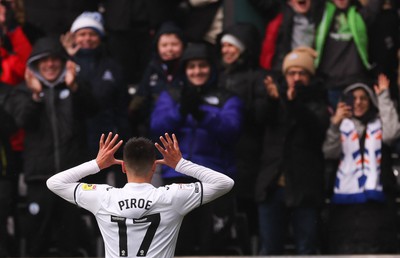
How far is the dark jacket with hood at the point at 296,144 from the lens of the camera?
12.0m

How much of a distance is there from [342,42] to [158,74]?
2.08m

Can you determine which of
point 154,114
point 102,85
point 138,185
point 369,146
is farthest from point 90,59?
point 138,185

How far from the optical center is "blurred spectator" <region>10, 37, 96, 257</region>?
12203 mm

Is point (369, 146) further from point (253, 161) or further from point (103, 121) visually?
point (103, 121)

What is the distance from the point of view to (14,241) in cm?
1259

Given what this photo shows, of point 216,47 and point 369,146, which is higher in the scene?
point 216,47

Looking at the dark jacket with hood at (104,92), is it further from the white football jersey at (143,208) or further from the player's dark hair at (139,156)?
the player's dark hair at (139,156)

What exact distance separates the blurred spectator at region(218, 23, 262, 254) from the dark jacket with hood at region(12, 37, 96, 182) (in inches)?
60.5

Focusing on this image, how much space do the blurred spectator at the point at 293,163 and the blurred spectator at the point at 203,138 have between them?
35 centimetres

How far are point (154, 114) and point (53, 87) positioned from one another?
1129mm

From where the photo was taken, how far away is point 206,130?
39.2 ft

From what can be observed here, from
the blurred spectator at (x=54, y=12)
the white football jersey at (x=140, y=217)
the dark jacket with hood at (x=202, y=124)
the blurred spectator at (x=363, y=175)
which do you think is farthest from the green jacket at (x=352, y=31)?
the white football jersey at (x=140, y=217)

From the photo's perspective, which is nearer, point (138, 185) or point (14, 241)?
point (138, 185)

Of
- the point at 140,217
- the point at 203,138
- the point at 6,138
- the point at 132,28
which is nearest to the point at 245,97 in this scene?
the point at 203,138
